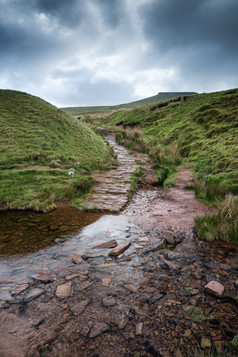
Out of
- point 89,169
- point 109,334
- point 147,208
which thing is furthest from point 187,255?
point 89,169

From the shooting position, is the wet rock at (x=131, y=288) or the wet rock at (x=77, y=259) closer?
the wet rock at (x=131, y=288)

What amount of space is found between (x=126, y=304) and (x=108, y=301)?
242 millimetres

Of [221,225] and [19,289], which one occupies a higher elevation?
[221,225]

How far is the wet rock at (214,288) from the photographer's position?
2.36 metres

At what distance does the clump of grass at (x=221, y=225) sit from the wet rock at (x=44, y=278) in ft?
10.2

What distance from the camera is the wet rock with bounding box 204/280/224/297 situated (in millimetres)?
2357

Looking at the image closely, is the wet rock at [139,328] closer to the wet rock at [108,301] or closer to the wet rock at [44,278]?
the wet rock at [108,301]

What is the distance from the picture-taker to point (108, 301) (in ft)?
7.79

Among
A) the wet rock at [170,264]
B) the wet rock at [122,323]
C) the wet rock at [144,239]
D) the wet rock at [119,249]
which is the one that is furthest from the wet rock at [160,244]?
the wet rock at [122,323]

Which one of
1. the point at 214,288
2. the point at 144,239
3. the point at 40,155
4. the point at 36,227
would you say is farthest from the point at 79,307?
the point at 40,155

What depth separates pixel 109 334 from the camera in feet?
6.31

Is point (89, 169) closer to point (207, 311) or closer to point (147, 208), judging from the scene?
point (147, 208)

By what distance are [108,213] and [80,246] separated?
6.79 feet

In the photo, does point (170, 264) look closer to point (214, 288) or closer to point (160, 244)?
point (160, 244)
